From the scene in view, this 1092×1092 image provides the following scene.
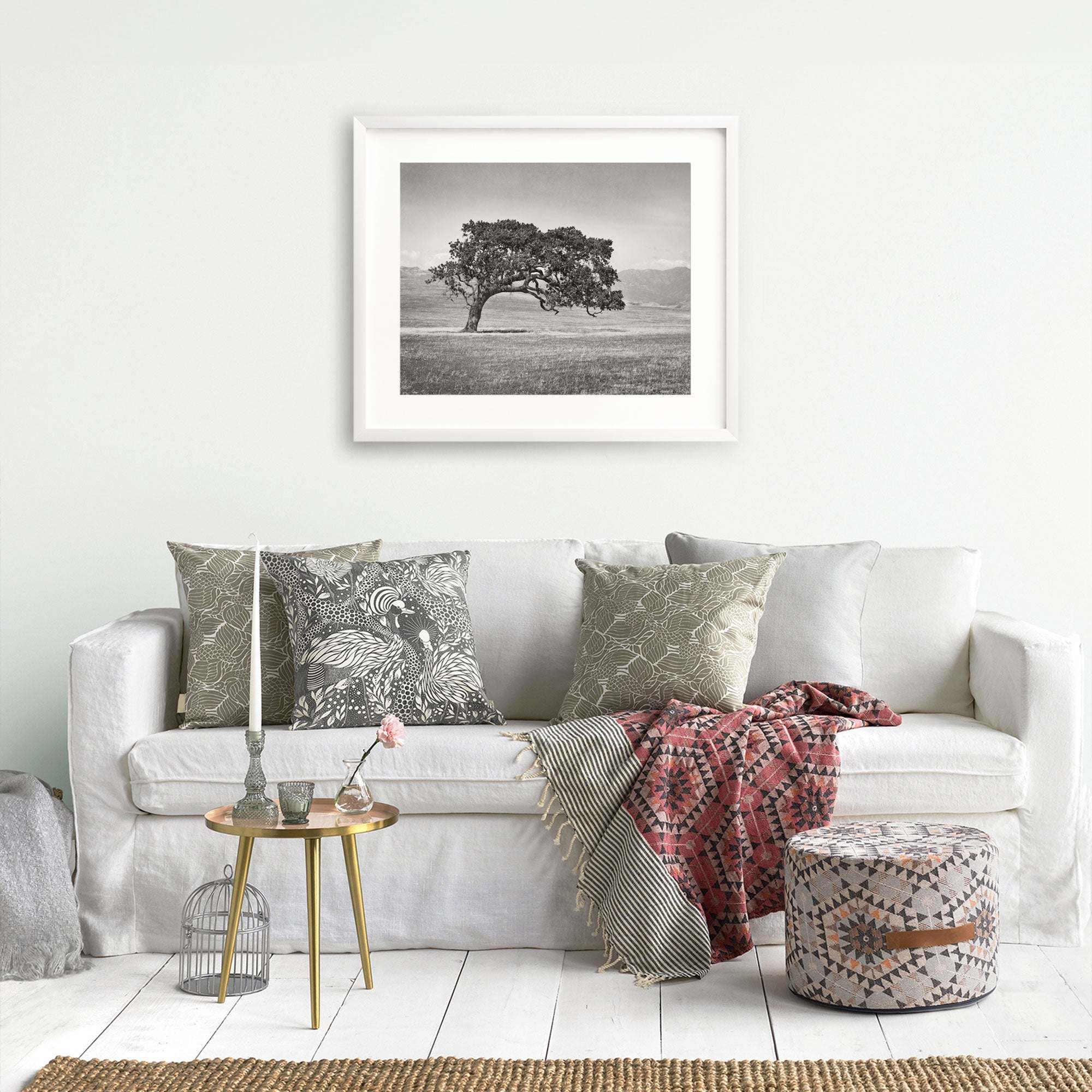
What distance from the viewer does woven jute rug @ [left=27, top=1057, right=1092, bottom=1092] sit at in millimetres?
1935

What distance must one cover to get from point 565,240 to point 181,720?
5.78 ft

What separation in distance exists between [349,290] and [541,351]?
0.60m

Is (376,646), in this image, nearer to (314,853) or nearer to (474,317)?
(314,853)

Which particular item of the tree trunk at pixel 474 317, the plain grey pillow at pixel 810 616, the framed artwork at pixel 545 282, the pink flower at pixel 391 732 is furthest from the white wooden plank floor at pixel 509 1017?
the tree trunk at pixel 474 317

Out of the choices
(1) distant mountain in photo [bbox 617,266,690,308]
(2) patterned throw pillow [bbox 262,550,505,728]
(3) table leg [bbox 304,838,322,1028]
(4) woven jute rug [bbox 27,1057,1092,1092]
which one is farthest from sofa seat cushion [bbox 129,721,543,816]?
(1) distant mountain in photo [bbox 617,266,690,308]

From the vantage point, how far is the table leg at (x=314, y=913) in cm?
220

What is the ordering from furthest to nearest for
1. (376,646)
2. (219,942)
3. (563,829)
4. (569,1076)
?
(376,646) → (563,829) → (219,942) → (569,1076)

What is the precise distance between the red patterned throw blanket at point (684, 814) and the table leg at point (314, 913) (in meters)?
0.54

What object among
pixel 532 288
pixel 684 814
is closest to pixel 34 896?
pixel 684 814

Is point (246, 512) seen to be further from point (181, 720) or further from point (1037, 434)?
point (1037, 434)

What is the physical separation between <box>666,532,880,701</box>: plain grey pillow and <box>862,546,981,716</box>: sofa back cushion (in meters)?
0.08

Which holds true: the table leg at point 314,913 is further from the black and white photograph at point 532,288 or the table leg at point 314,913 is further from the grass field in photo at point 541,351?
the grass field in photo at point 541,351

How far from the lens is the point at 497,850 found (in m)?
2.64

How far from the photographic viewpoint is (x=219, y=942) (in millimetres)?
2512
